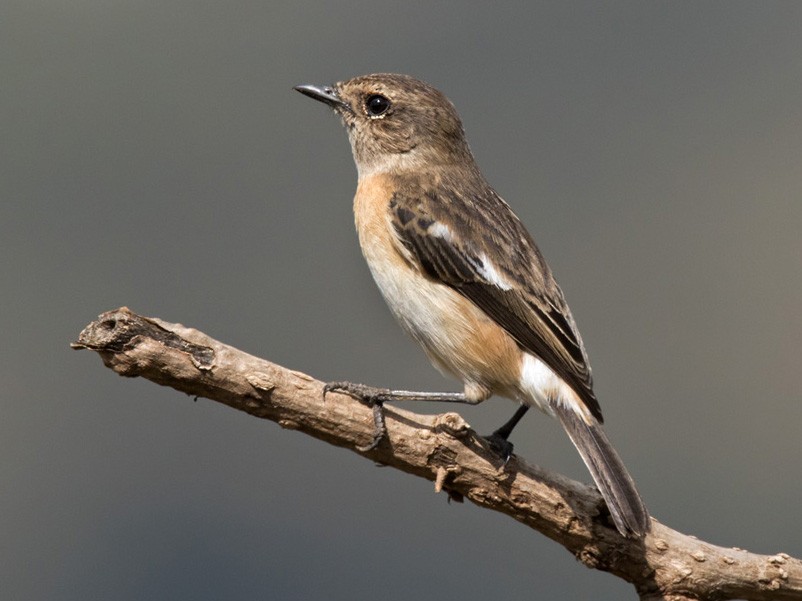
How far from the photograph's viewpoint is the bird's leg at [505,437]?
537 centimetres

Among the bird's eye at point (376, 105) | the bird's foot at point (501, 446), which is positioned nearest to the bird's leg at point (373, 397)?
the bird's foot at point (501, 446)

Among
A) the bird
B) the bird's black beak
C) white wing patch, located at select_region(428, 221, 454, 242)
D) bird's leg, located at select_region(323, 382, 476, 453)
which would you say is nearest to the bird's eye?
the bird's black beak

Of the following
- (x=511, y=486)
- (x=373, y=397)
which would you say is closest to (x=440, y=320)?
(x=373, y=397)

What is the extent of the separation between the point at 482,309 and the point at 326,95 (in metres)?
2.22

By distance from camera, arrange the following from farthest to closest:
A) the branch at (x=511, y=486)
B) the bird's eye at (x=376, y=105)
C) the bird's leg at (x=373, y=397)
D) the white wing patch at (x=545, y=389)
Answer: the bird's eye at (x=376, y=105), the white wing patch at (x=545, y=389), the bird's leg at (x=373, y=397), the branch at (x=511, y=486)

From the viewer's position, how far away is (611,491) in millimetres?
5133

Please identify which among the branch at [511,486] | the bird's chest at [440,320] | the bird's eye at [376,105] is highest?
the bird's eye at [376,105]

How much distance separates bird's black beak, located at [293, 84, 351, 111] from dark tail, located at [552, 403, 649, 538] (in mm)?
2786

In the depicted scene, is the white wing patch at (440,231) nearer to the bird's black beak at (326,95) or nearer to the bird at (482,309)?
the bird at (482,309)

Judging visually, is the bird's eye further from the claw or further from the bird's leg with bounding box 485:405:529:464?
the claw

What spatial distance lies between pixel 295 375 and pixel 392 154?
95.5 inches

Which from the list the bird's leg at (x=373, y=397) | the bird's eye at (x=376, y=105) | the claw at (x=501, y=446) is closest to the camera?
the bird's leg at (x=373, y=397)

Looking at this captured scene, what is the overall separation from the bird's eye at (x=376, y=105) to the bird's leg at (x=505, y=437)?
2310 mm

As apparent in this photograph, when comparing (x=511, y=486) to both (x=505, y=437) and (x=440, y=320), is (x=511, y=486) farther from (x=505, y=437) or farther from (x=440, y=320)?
(x=440, y=320)
